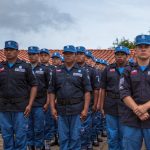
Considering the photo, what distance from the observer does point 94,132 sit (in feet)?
33.3

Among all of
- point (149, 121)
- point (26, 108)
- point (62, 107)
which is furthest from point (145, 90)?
point (26, 108)

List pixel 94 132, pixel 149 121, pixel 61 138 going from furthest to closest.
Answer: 1. pixel 94 132
2. pixel 61 138
3. pixel 149 121

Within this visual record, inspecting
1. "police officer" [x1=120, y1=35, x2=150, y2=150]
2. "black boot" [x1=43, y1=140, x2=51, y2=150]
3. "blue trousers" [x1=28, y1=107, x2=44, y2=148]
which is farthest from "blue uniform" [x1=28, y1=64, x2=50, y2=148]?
"police officer" [x1=120, y1=35, x2=150, y2=150]

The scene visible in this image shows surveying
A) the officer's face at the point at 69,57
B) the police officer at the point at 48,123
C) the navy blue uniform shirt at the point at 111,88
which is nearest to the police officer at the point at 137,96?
the officer's face at the point at 69,57

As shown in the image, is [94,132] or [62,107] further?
[94,132]

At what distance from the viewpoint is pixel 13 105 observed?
7.42 meters

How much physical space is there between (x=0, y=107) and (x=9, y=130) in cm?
46

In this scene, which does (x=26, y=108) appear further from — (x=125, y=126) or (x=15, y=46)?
(x=125, y=126)

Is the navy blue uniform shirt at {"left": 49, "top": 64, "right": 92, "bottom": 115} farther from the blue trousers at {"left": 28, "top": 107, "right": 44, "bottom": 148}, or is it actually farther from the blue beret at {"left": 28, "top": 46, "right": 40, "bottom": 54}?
the blue beret at {"left": 28, "top": 46, "right": 40, "bottom": 54}

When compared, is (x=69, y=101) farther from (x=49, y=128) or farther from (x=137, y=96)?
(x=49, y=128)

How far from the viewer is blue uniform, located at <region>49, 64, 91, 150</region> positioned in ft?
24.0

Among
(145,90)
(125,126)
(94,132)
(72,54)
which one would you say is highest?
(72,54)

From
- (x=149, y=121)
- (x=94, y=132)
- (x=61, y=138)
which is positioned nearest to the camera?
(x=149, y=121)

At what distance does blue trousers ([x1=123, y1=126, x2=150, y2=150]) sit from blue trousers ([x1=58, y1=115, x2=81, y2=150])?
173 cm
